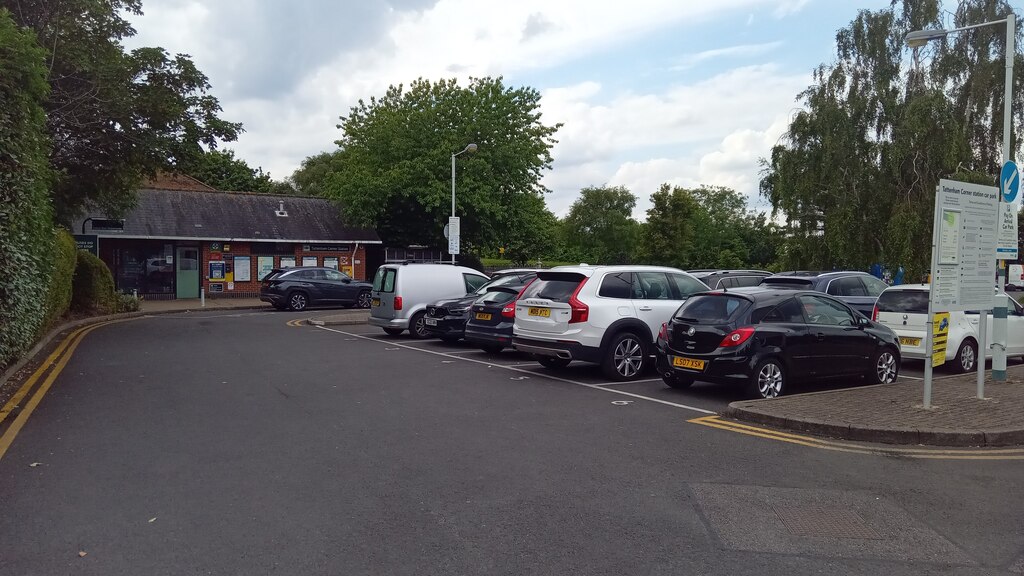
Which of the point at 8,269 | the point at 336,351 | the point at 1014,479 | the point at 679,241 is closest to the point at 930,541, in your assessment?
the point at 1014,479

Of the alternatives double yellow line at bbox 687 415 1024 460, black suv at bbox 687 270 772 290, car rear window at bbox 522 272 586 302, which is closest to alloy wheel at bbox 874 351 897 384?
double yellow line at bbox 687 415 1024 460

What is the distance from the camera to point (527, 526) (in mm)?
4852

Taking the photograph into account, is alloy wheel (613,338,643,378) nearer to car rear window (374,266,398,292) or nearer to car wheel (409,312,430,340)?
car wheel (409,312,430,340)

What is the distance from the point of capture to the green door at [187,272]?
112 feet

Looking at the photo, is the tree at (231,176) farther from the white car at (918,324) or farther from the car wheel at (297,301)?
the white car at (918,324)

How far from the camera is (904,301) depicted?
40.8ft

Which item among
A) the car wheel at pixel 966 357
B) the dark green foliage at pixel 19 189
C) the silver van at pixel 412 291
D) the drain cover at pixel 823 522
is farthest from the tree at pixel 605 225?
the drain cover at pixel 823 522

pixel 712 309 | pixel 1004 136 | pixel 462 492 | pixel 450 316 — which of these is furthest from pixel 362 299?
pixel 462 492

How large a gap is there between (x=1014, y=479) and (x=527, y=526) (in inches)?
167

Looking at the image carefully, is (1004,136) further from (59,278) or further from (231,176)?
(231,176)

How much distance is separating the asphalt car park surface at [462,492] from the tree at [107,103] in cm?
1104

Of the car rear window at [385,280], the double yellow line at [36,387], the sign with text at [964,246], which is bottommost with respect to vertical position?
the double yellow line at [36,387]

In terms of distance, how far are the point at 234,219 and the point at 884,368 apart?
32006 mm

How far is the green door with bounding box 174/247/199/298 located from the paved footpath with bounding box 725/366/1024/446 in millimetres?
30938
